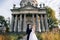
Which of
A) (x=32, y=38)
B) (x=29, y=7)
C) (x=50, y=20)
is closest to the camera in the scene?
(x=32, y=38)

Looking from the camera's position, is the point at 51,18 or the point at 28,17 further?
the point at 51,18

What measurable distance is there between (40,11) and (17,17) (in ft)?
23.0

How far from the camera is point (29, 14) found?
51.6m

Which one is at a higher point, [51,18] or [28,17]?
[28,17]

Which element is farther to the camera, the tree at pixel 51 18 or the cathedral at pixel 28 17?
the tree at pixel 51 18

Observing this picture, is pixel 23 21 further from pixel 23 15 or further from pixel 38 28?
pixel 38 28

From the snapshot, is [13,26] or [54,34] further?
[13,26]

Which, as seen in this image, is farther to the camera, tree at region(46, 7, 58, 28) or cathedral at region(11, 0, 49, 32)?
tree at region(46, 7, 58, 28)

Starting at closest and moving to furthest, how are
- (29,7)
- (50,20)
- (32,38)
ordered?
(32,38) < (29,7) < (50,20)

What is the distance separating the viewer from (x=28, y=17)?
Answer: 53.0 metres

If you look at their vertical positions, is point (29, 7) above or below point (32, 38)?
above

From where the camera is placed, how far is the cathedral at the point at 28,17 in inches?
1973

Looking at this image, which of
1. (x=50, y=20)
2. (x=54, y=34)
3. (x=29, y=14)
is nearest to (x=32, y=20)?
(x=29, y=14)

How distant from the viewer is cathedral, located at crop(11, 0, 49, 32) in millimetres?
50125
